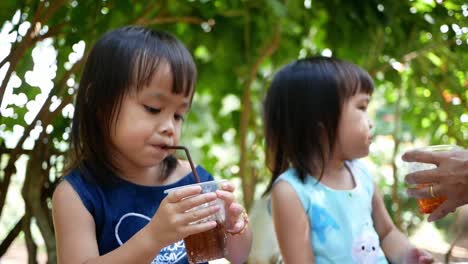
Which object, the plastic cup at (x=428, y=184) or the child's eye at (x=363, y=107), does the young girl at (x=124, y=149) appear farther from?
the child's eye at (x=363, y=107)

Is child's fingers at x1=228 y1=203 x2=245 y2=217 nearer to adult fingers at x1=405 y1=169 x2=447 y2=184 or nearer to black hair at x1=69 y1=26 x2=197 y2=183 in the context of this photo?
black hair at x1=69 y1=26 x2=197 y2=183

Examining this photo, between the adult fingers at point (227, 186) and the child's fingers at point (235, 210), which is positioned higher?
the adult fingers at point (227, 186)

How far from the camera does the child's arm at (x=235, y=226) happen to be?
1.53 m

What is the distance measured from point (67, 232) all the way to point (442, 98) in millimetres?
1836

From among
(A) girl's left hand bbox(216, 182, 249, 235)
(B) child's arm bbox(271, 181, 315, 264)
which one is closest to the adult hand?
(B) child's arm bbox(271, 181, 315, 264)

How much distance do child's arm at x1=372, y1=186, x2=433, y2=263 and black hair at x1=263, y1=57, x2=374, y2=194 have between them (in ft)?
0.92

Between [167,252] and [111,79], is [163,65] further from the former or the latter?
[167,252]

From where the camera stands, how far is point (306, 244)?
2.06 meters

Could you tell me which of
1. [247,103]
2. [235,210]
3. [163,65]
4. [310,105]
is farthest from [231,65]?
[235,210]

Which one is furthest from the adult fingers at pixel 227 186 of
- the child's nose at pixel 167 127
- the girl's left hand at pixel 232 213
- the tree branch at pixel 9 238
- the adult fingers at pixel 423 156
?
the tree branch at pixel 9 238

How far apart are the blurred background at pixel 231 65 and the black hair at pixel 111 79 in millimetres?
319

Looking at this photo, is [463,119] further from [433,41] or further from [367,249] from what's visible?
[367,249]

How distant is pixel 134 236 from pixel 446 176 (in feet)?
2.68

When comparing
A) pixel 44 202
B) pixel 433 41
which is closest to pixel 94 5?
pixel 44 202
